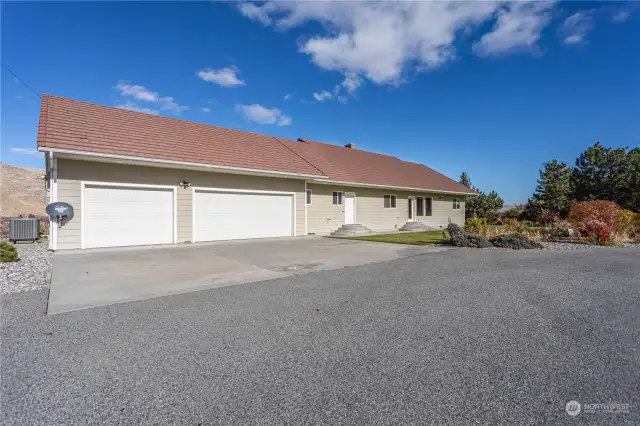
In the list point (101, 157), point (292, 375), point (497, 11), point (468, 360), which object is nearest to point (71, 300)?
point (292, 375)

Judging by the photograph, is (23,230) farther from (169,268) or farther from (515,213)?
(515,213)

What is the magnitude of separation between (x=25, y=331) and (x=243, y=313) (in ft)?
7.70

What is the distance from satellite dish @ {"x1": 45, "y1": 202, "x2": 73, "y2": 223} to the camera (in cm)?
993

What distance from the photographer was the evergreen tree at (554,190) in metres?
25.7

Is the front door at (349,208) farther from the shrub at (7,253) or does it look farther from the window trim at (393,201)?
the shrub at (7,253)

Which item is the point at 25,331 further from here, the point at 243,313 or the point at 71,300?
the point at 243,313

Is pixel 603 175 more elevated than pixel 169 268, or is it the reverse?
pixel 603 175

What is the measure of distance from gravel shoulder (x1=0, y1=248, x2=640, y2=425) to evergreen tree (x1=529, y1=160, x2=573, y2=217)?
79.8 feet

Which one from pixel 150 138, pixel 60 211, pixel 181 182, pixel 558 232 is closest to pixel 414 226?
pixel 558 232

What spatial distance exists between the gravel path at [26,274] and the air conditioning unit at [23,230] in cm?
437

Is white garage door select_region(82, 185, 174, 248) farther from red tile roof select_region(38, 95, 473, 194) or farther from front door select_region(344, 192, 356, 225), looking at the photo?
front door select_region(344, 192, 356, 225)

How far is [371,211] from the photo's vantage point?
20250mm

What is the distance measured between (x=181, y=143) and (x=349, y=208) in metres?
9.71

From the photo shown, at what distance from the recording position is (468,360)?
2.88 metres
